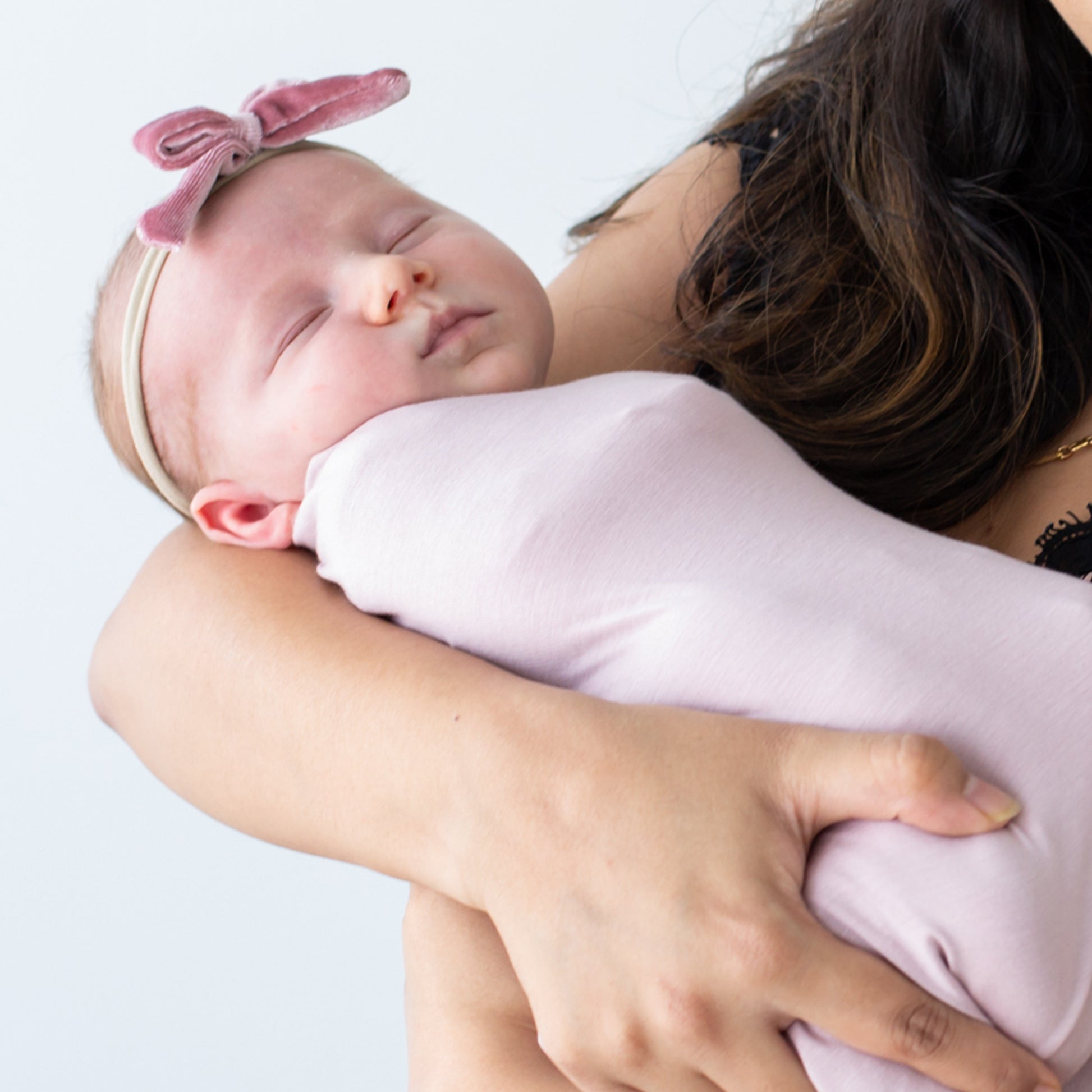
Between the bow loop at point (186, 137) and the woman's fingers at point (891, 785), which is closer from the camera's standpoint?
the woman's fingers at point (891, 785)

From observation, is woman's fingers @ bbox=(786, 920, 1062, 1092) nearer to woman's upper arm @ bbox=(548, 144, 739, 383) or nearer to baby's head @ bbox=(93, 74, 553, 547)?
baby's head @ bbox=(93, 74, 553, 547)

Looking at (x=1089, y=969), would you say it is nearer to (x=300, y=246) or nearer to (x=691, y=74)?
(x=300, y=246)

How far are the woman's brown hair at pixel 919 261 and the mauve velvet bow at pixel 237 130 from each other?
37 centimetres

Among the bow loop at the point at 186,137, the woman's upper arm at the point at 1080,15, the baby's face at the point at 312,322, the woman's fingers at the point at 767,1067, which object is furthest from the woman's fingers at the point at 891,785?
the bow loop at the point at 186,137

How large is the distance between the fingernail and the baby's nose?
1.85ft

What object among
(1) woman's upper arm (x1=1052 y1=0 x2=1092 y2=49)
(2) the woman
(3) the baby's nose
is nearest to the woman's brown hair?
(2) the woman

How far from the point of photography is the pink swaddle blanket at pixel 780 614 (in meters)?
0.63

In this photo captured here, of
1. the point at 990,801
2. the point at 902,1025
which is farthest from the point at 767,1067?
the point at 990,801

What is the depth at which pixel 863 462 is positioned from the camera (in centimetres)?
110

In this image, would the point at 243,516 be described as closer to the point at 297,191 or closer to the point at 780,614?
the point at 297,191

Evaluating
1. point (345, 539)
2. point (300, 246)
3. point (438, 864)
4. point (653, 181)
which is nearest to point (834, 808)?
point (438, 864)

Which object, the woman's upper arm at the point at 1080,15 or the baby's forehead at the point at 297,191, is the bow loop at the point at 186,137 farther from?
the woman's upper arm at the point at 1080,15

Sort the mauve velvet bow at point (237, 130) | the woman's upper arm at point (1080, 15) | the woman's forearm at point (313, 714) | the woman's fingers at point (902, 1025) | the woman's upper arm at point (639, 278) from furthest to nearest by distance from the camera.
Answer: the woman's upper arm at point (639, 278), the mauve velvet bow at point (237, 130), the woman's upper arm at point (1080, 15), the woman's forearm at point (313, 714), the woman's fingers at point (902, 1025)

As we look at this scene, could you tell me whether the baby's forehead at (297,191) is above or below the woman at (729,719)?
above
